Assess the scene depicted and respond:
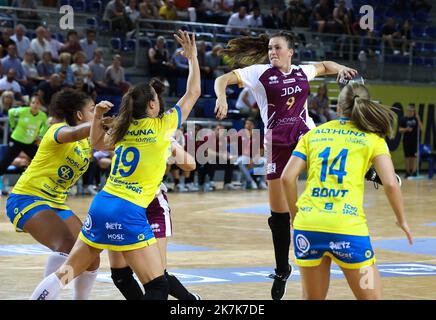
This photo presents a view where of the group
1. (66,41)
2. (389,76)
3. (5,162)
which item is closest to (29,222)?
(5,162)

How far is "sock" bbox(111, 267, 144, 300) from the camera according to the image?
6.85m

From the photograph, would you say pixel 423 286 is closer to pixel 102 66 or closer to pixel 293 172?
pixel 293 172

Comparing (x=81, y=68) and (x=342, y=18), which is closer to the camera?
(x=81, y=68)

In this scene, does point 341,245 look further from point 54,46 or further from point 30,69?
point 54,46

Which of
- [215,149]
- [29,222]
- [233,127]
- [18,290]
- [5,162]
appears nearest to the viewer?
[29,222]

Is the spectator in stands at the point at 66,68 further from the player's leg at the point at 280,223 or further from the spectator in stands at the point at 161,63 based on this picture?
the player's leg at the point at 280,223

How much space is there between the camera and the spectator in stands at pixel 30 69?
21078mm

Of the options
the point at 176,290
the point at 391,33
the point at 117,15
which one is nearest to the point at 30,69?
the point at 117,15

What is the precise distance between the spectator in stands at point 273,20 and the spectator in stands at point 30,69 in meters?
8.21

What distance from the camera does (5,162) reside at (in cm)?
1888

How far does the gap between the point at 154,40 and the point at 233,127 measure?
358 cm

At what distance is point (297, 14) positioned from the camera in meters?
28.6

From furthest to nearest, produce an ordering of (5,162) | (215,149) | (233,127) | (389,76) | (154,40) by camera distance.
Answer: (389,76), (154,40), (233,127), (215,149), (5,162)

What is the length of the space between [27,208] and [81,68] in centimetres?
1446
